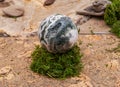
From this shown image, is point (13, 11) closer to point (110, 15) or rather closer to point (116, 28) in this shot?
point (110, 15)

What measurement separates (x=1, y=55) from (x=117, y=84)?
2.08 meters

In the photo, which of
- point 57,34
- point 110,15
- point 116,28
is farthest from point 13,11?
point 57,34

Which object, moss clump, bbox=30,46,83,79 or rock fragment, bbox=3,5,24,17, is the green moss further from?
rock fragment, bbox=3,5,24,17

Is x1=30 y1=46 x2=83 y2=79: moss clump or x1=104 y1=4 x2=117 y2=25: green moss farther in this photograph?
x1=104 y1=4 x2=117 y2=25: green moss

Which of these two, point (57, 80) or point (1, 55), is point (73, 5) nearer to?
point (1, 55)

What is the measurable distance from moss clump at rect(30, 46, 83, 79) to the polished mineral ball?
0.15 m

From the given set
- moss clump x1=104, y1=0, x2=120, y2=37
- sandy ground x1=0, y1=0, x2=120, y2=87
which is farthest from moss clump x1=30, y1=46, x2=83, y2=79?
moss clump x1=104, y1=0, x2=120, y2=37

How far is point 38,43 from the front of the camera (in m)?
6.34

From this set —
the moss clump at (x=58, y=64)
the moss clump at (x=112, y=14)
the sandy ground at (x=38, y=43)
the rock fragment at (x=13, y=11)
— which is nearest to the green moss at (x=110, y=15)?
the moss clump at (x=112, y=14)

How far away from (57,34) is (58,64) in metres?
0.47

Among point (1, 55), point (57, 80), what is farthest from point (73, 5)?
point (57, 80)

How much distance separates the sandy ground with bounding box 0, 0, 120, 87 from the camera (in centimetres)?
520

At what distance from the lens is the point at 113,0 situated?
732cm

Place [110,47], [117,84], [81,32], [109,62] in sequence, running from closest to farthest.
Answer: [117,84], [109,62], [110,47], [81,32]
